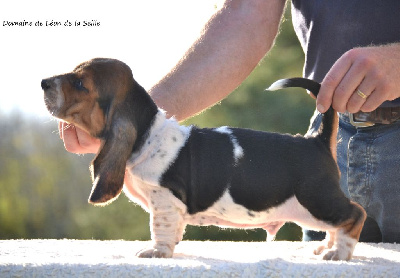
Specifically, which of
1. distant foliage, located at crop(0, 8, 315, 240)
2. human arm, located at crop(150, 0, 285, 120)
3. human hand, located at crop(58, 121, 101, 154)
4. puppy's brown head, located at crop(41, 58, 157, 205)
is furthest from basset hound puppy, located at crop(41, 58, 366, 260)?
distant foliage, located at crop(0, 8, 315, 240)

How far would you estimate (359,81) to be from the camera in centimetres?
261

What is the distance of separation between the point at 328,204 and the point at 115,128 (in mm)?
888

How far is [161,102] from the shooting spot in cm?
323

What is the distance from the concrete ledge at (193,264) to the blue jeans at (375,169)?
0.45 m

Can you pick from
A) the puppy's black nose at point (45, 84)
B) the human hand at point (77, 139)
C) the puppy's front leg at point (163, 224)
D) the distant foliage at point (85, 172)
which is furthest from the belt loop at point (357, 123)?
the distant foliage at point (85, 172)

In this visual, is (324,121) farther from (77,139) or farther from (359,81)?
(77,139)

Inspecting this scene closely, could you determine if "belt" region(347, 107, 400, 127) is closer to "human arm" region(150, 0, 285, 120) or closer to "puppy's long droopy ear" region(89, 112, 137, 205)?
"human arm" region(150, 0, 285, 120)

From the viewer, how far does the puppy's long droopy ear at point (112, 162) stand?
249 cm

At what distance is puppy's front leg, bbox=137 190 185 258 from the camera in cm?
258

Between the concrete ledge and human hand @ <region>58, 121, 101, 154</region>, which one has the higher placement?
human hand @ <region>58, 121, 101, 154</region>

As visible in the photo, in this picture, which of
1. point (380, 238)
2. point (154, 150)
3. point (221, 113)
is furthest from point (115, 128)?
point (221, 113)

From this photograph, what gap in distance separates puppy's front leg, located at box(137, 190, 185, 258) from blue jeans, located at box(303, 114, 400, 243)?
1000mm

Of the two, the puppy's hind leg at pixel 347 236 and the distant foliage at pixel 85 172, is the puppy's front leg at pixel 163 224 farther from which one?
the distant foliage at pixel 85 172

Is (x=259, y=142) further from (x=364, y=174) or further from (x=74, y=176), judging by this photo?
(x=74, y=176)
